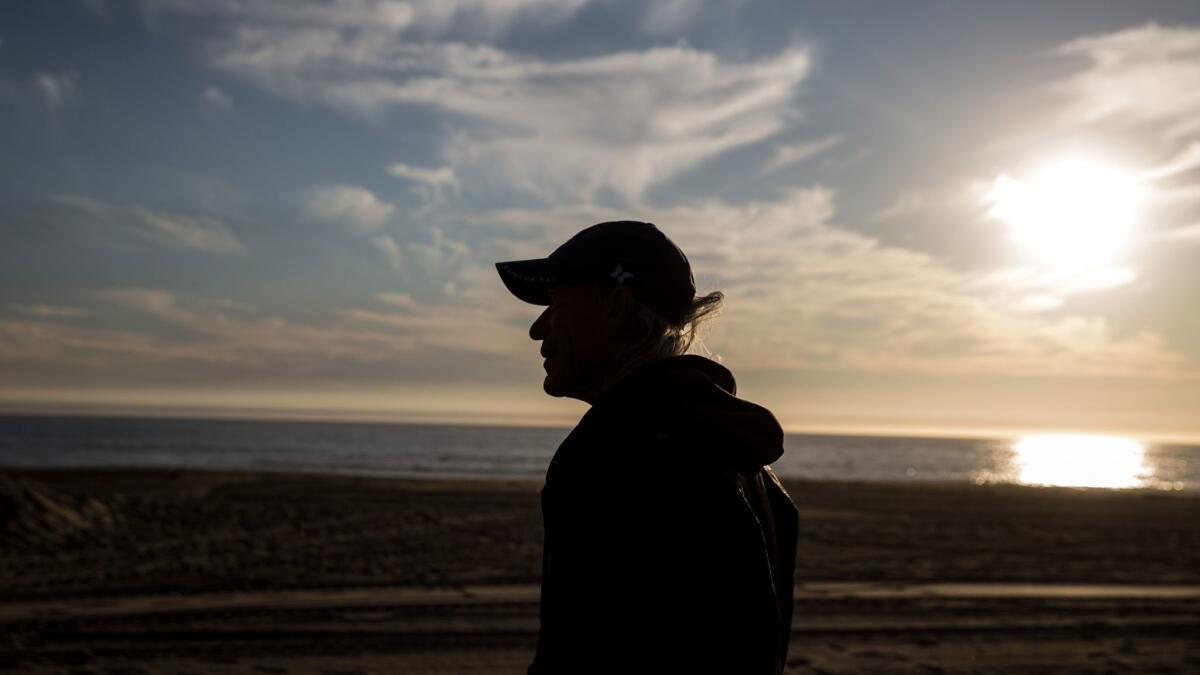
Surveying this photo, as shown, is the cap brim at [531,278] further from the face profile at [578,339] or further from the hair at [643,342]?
the hair at [643,342]

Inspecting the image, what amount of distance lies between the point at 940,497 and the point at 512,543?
1748cm

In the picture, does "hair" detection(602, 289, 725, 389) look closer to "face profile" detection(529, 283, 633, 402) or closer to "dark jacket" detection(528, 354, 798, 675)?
"face profile" detection(529, 283, 633, 402)

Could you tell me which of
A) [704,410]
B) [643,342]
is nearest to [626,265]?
[643,342]

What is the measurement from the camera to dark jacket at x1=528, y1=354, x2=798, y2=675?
153 cm

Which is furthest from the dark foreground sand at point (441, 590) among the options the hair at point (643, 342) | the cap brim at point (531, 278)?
the hair at point (643, 342)

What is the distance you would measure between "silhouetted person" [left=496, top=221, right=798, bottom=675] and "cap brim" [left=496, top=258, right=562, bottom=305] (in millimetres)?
15

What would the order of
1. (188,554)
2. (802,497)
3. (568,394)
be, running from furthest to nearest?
1. (802,497)
2. (188,554)
3. (568,394)

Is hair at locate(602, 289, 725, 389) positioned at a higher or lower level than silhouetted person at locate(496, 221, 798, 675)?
higher

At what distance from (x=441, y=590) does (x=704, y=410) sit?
909 centimetres

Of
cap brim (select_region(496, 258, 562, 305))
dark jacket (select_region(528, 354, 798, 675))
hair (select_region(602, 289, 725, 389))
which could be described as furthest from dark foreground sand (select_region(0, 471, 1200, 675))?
dark jacket (select_region(528, 354, 798, 675))

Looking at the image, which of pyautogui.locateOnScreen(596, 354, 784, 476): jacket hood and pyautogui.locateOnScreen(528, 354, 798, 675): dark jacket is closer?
pyautogui.locateOnScreen(528, 354, 798, 675): dark jacket

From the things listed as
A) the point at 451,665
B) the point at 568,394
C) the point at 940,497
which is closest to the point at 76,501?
the point at 451,665

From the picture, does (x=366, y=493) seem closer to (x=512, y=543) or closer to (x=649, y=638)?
(x=512, y=543)

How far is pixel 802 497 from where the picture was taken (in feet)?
86.2
